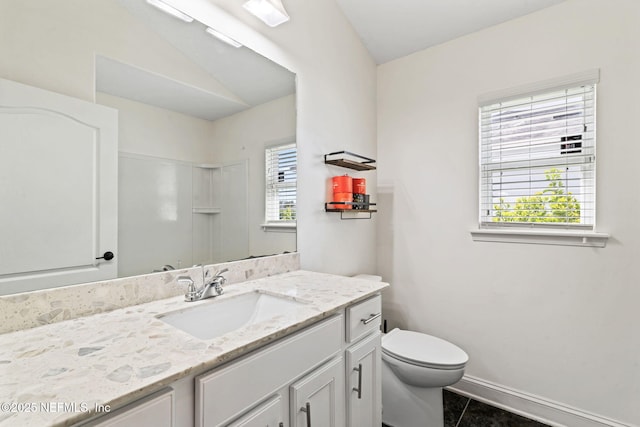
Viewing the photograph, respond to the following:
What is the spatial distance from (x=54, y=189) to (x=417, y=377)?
1.81 meters

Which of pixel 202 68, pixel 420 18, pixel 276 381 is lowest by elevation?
pixel 276 381

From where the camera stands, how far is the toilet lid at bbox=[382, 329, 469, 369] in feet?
5.26

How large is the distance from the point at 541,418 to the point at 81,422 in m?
2.36

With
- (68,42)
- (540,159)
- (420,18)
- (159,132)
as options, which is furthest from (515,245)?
(68,42)

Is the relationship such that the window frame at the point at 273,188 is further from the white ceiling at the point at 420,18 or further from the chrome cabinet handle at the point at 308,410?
the white ceiling at the point at 420,18

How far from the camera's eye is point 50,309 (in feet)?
3.00

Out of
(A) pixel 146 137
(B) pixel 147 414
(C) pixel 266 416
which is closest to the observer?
(B) pixel 147 414

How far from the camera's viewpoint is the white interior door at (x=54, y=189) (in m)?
0.86

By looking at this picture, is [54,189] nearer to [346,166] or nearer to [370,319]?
[370,319]

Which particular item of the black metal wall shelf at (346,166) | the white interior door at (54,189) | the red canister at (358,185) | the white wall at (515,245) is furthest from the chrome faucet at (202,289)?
the white wall at (515,245)

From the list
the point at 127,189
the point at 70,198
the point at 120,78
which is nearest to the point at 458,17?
the point at 120,78

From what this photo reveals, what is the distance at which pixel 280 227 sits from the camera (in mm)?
1710

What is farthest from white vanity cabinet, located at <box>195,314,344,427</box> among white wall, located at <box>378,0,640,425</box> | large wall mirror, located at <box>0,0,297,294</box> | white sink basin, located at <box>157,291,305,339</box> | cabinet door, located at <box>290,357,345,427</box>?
white wall, located at <box>378,0,640,425</box>

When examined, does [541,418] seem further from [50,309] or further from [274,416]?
[50,309]
